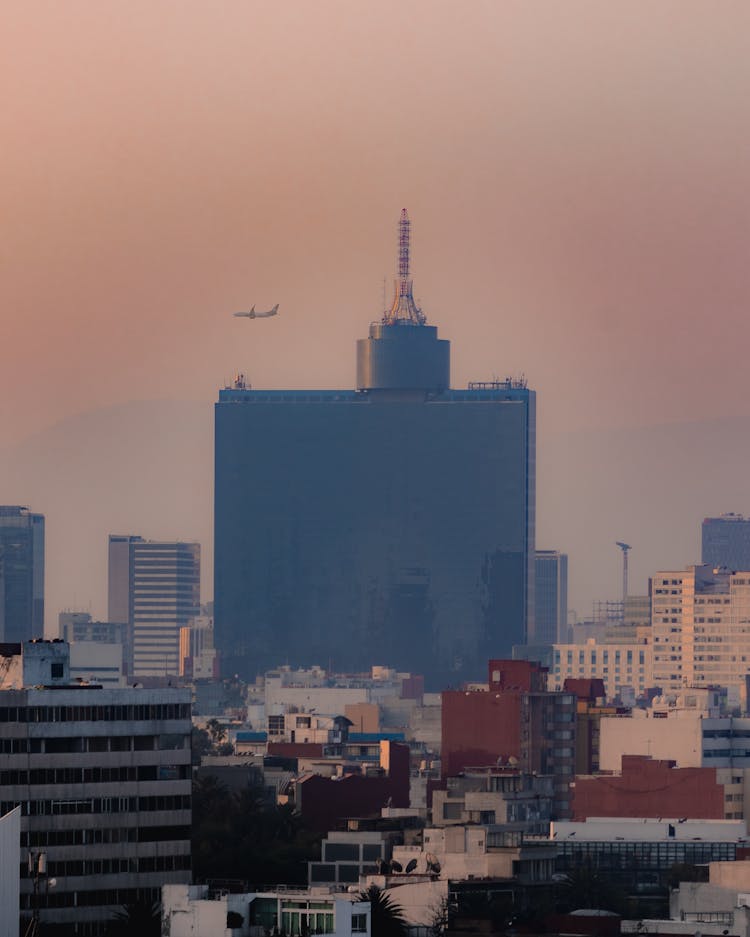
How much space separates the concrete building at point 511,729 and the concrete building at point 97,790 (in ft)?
229

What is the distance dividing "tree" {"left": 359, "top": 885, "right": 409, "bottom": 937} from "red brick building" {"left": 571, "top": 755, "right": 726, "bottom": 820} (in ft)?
168

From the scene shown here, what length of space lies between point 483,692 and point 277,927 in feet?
312

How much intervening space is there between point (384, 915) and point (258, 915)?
9.17 metres

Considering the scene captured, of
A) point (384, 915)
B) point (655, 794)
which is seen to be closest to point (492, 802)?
point (655, 794)

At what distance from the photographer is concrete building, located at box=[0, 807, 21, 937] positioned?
89125 millimetres

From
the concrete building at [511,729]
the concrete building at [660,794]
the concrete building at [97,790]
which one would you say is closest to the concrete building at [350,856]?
the concrete building at [97,790]

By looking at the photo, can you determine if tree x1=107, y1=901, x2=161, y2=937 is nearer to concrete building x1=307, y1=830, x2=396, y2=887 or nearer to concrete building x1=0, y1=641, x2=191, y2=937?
concrete building x1=0, y1=641, x2=191, y2=937

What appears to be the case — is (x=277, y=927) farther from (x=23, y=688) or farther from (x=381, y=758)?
(x=381, y=758)

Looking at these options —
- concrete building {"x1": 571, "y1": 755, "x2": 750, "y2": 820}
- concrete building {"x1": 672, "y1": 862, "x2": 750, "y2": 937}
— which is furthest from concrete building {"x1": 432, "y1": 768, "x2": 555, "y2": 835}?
concrete building {"x1": 672, "y1": 862, "x2": 750, "y2": 937}

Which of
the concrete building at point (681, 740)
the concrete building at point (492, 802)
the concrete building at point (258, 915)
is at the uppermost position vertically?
the concrete building at point (681, 740)

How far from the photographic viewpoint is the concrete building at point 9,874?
89.1 m

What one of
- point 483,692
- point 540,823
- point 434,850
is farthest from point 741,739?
point 434,850

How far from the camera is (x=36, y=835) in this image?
100688mm

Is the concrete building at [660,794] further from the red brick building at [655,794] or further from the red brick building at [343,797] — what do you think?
the red brick building at [343,797]
